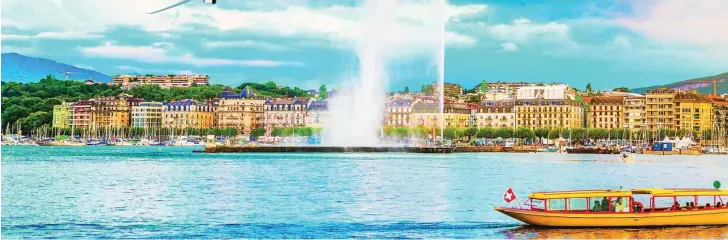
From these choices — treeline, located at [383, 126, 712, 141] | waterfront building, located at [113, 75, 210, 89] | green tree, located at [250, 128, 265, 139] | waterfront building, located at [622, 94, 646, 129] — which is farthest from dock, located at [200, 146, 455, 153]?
waterfront building, located at [113, 75, 210, 89]

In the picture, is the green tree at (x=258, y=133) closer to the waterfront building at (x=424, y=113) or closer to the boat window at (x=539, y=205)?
the waterfront building at (x=424, y=113)

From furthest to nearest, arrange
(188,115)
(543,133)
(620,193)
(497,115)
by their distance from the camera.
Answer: (188,115) → (497,115) → (543,133) → (620,193)

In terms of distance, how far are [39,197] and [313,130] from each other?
64.6m

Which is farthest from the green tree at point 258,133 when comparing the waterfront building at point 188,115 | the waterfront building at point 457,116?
the waterfront building at point 457,116

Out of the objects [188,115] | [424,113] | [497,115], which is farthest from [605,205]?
[188,115]

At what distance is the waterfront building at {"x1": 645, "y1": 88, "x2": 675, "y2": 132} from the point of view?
294 ft

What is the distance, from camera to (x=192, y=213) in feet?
71.6

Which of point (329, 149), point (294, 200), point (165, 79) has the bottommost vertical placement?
point (294, 200)

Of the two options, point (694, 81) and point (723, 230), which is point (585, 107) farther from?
point (723, 230)

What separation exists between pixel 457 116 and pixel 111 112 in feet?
122

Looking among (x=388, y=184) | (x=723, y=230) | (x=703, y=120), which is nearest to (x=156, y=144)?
(x=703, y=120)

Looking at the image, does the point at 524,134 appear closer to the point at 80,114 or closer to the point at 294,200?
the point at 80,114

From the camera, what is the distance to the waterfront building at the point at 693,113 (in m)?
87.5

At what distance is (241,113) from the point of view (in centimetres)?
10862
